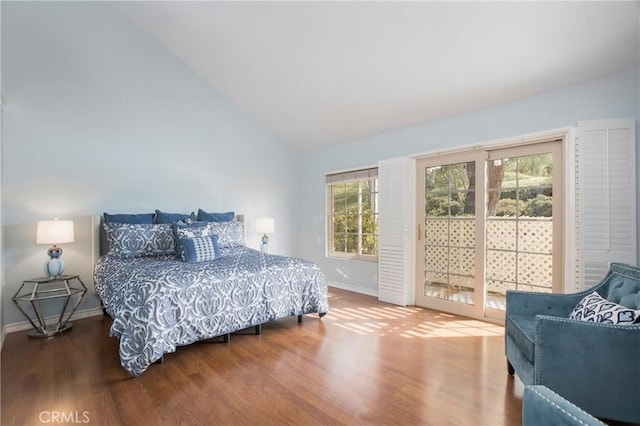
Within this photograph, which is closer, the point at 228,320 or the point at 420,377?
the point at 420,377

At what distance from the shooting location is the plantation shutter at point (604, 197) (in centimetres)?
246

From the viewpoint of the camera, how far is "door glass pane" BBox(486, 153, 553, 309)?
3062mm

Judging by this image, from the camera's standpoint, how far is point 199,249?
3.15 metres

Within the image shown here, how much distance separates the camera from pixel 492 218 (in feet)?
11.2

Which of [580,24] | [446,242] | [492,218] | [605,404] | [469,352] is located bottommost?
[469,352]

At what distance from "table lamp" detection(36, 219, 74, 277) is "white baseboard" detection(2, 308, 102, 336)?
57cm

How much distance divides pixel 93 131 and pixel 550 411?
14.8 feet

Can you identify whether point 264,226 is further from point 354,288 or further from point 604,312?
point 604,312

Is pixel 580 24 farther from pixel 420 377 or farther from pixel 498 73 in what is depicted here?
pixel 420 377

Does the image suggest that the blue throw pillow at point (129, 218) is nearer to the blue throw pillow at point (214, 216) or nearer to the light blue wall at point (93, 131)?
the light blue wall at point (93, 131)

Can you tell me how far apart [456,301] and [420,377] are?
1704mm

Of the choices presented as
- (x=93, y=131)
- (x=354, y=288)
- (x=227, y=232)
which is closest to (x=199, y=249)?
(x=227, y=232)

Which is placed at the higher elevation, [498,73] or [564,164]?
[498,73]

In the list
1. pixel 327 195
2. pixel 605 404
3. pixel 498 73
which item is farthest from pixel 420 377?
pixel 327 195
